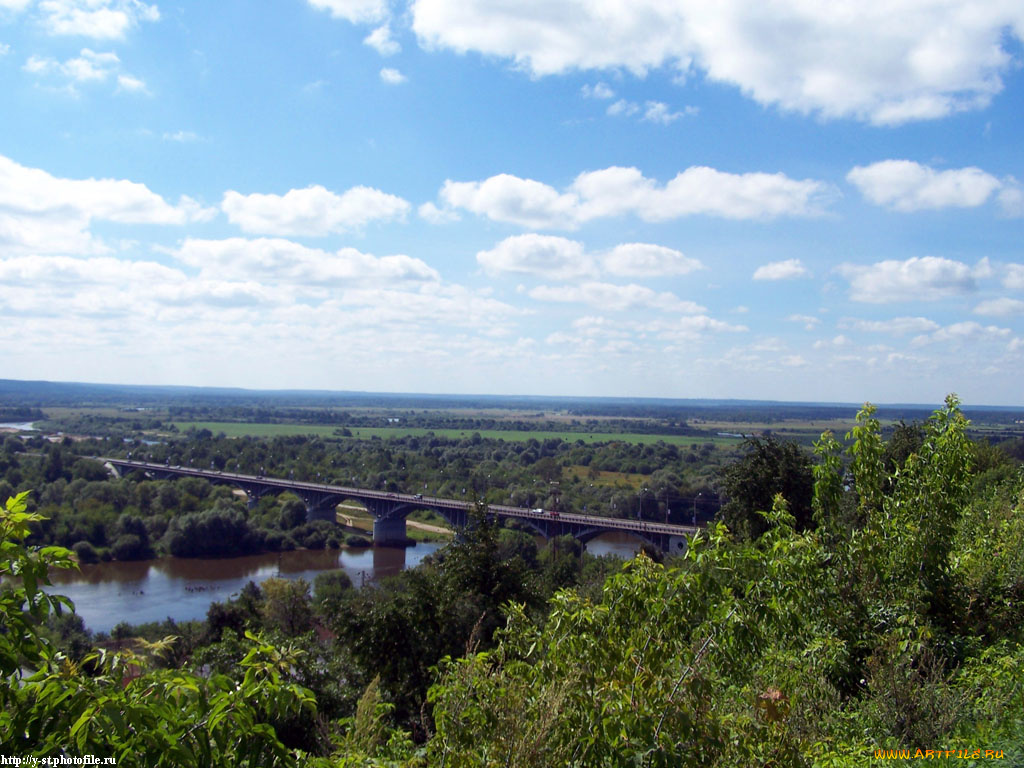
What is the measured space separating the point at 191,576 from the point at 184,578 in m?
0.67

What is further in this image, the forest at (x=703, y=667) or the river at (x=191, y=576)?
the river at (x=191, y=576)

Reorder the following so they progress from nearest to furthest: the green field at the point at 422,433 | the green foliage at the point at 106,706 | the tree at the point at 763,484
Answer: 1. the green foliage at the point at 106,706
2. the tree at the point at 763,484
3. the green field at the point at 422,433

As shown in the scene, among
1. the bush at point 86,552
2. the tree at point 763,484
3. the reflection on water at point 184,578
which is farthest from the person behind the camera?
A: the bush at point 86,552

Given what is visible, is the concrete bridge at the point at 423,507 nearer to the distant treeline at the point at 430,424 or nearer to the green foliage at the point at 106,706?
the green foliage at the point at 106,706

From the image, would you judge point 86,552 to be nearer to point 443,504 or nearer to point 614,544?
point 443,504

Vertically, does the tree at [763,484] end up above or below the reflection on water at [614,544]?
above

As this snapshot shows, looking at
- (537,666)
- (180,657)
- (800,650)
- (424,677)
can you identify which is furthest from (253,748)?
(180,657)

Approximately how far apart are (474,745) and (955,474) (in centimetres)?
429

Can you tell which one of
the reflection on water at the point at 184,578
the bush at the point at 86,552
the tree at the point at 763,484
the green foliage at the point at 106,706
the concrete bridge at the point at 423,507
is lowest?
the reflection on water at the point at 184,578

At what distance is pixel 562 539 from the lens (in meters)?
44.7

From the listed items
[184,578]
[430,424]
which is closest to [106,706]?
[184,578]

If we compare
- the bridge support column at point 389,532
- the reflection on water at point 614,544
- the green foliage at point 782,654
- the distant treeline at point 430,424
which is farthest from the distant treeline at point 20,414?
the green foliage at point 782,654

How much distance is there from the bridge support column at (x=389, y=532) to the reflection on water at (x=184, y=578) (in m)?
0.86

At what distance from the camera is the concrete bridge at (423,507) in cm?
4372
